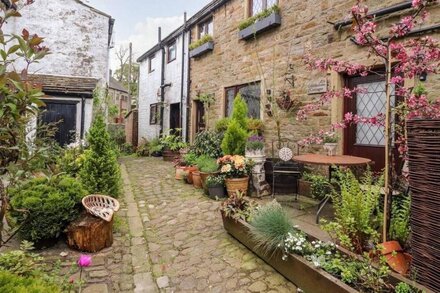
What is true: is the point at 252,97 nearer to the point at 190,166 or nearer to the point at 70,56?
the point at 190,166

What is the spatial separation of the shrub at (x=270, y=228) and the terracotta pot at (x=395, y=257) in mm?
856

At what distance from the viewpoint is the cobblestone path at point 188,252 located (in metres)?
2.92

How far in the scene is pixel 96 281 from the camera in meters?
3.01

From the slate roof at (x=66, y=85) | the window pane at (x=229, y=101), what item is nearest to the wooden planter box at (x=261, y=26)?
the window pane at (x=229, y=101)

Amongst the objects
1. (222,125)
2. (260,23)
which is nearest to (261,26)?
(260,23)

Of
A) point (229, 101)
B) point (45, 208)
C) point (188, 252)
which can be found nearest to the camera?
point (45, 208)

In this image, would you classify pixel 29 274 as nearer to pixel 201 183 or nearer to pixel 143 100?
pixel 201 183

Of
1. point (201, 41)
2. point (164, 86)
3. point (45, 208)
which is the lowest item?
point (45, 208)

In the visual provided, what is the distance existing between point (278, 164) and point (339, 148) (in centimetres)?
115

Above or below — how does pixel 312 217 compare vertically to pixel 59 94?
below

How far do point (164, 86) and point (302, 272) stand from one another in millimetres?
11845

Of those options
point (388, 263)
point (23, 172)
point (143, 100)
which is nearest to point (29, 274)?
point (23, 172)

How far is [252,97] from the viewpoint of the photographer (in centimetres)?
793

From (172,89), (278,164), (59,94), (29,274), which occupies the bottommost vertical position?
(29,274)
